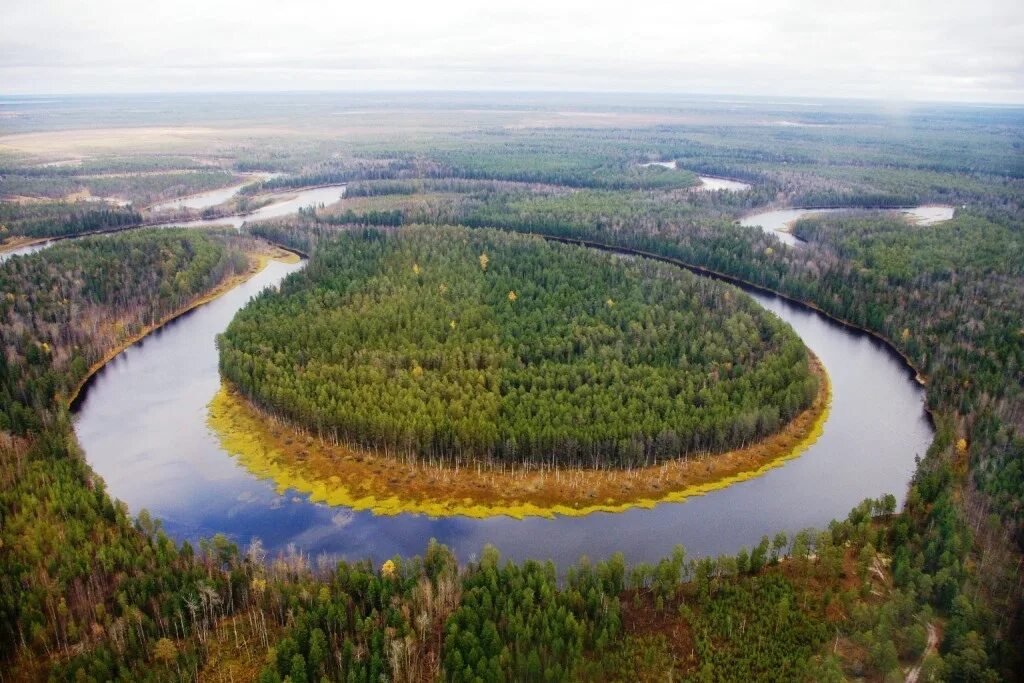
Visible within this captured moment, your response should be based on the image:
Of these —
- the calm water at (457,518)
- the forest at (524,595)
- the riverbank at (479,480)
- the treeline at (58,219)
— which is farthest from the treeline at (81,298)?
the treeline at (58,219)

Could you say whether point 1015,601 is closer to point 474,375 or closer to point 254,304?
point 474,375

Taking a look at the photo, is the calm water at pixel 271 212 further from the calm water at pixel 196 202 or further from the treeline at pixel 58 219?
the calm water at pixel 196 202

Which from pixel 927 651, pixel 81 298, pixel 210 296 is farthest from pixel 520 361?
pixel 81 298

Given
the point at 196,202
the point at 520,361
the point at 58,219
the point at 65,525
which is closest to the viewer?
the point at 65,525

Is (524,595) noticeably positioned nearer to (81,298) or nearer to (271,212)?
(81,298)

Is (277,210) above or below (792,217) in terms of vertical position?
above

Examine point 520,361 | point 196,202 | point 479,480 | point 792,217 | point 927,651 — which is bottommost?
point 927,651

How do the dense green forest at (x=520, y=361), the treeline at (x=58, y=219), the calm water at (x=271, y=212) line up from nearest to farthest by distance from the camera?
1. the dense green forest at (x=520, y=361)
2. the treeline at (x=58, y=219)
3. the calm water at (x=271, y=212)

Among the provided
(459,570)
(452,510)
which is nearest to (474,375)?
(452,510)
